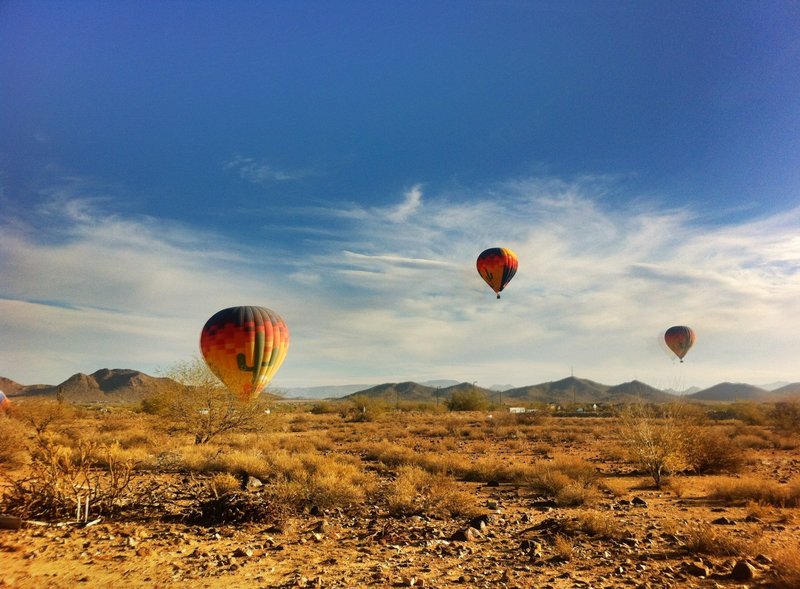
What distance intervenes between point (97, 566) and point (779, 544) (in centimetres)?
1164

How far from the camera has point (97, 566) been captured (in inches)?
293

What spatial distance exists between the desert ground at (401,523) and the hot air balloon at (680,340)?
34.6m

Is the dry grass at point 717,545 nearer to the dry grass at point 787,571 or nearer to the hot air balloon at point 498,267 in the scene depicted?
the dry grass at point 787,571

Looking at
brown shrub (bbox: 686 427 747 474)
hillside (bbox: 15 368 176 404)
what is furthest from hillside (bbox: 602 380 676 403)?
hillside (bbox: 15 368 176 404)

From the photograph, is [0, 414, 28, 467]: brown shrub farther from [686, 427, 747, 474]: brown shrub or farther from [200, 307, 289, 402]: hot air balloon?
[686, 427, 747, 474]: brown shrub

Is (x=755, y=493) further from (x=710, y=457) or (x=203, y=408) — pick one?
(x=203, y=408)

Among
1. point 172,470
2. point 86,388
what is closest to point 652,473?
point 172,470

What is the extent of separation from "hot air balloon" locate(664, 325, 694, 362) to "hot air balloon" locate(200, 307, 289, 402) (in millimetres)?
44855

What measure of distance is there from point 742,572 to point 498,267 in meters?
26.9

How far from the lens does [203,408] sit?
23891mm

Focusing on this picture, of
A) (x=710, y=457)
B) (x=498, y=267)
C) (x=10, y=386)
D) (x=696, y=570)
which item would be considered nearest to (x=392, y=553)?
(x=696, y=570)

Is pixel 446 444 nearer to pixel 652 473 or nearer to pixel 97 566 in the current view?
pixel 652 473

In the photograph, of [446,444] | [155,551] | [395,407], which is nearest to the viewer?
[155,551]

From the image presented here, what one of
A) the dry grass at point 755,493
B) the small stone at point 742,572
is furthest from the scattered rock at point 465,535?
the dry grass at point 755,493
